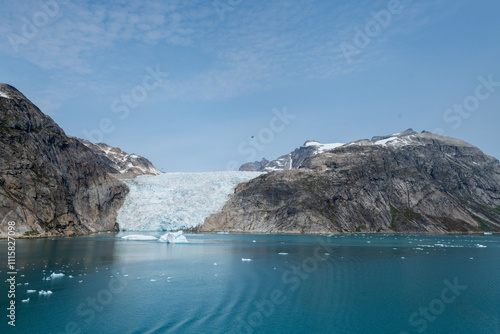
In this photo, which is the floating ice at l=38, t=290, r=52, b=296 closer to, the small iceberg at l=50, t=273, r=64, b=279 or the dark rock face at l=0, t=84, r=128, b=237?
the small iceberg at l=50, t=273, r=64, b=279

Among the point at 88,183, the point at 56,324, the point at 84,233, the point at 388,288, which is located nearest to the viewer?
the point at 56,324

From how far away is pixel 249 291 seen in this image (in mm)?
32344

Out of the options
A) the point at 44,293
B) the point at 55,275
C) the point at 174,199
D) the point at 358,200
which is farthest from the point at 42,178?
the point at 358,200

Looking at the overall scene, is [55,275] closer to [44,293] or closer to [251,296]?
[44,293]

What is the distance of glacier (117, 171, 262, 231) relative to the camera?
125250 mm

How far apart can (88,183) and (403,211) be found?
393 feet

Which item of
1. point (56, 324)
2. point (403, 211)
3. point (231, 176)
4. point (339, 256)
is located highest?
point (231, 176)

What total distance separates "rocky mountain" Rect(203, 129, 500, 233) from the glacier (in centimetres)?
529

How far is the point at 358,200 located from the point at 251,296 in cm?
11894

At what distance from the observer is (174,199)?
136 m

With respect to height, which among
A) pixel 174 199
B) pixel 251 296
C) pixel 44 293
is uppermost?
pixel 174 199

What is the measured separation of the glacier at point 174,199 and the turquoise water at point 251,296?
74.2 meters

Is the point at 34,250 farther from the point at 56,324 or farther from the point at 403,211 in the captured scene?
the point at 403,211

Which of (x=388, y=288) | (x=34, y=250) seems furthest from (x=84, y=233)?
(x=388, y=288)
